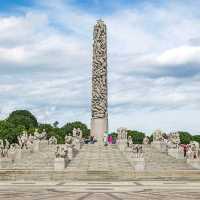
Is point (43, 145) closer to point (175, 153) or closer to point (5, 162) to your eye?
point (5, 162)

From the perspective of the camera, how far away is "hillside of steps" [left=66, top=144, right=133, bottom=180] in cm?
2794

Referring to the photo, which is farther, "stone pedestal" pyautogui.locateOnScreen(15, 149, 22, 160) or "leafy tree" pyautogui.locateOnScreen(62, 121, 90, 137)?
"leafy tree" pyautogui.locateOnScreen(62, 121, 90, 137)

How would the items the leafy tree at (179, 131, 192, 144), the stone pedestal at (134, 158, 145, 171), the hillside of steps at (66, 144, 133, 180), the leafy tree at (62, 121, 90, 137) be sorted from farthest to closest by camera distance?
the leafy tree at (62, 121, 90, 137) → the leafy tree at (179, 131, 192, 144) → the stone pedestal at (134, 158, 145, 171) → the hillside of steps at (66, 144, 133, 180)

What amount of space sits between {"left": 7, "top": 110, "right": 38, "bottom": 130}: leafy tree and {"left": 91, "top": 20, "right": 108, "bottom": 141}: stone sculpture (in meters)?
28.0

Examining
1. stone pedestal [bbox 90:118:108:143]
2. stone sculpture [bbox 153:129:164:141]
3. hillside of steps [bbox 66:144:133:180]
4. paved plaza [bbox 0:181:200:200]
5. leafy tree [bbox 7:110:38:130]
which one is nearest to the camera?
paved plaza [bbox 0:181:200:200]

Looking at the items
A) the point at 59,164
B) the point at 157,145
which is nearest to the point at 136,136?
the point at 157,145

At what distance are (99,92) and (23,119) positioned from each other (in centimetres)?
3177

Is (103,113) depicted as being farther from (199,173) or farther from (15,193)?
(15,193)

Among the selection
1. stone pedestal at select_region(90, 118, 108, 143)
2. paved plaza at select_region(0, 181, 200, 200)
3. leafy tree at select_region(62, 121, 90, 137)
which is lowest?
paved plaza at select_region(0, 181, 200, 200)

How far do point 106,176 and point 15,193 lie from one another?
908cm

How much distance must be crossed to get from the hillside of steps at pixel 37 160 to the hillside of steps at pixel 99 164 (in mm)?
1647

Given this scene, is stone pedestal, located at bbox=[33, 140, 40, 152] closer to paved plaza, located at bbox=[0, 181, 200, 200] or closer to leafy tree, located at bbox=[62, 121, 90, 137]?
paved plaza, located at bbox=[0, 181, 200, 200]

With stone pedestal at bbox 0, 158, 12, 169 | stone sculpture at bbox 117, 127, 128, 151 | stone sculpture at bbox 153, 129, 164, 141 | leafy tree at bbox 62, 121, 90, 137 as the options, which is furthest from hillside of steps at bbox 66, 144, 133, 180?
leafy tree at bbox 62, 121, 90, 137

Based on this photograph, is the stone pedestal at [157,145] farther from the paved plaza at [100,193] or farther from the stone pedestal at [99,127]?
the paved plaza at [100,193]
